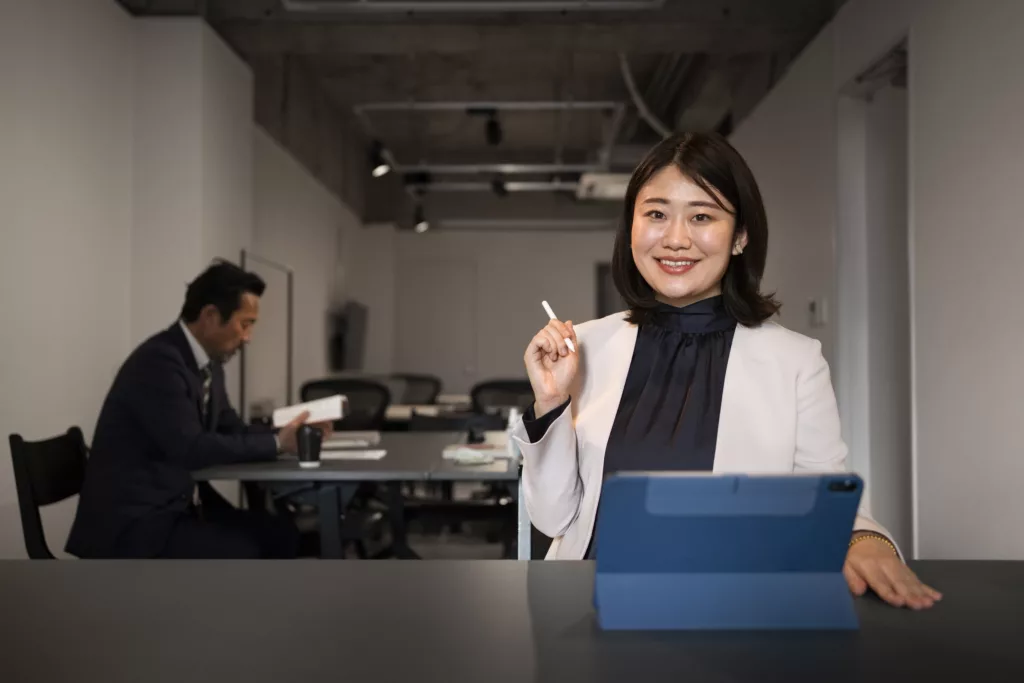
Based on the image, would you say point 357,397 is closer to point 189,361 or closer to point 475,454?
point 189,361

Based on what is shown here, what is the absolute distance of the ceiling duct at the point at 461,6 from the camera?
4.50 m

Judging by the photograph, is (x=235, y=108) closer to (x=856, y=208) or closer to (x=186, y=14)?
(x=186, y=14)

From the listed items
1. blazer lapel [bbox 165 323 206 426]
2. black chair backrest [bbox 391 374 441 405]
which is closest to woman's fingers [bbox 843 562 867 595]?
blazer lapel [bbox 165 323 206 426]

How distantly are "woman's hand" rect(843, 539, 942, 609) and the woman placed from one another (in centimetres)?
42

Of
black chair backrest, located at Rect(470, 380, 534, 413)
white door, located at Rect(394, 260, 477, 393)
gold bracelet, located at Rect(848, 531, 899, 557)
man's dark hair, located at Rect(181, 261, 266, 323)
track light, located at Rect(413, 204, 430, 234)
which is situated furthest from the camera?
white door, located at Rect(394, 260, 477, 393)

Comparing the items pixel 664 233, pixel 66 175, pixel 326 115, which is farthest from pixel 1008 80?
Result: pixel 326 115

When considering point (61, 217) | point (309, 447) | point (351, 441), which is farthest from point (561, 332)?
point (61, 217)

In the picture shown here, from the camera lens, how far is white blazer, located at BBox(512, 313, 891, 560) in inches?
58.6

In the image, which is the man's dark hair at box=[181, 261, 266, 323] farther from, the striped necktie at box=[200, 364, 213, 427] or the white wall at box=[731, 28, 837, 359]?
the white wall at box=[731, 28, 837, 359]

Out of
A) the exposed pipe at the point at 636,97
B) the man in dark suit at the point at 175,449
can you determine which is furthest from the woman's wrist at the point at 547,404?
the exposed pipe at the point at 636,97

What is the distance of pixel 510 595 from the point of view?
3.35 feet

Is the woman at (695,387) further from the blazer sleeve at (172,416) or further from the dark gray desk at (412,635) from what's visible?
the blazer sleeve at (172,416)

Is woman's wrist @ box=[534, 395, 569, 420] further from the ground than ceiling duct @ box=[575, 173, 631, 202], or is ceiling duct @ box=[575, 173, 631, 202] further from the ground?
ceiling duct @ box=[575, 173, 631, 202]

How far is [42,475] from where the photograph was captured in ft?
8.15
